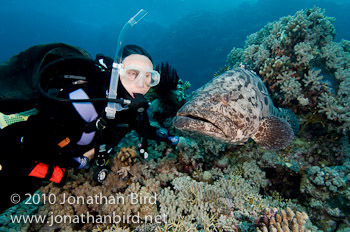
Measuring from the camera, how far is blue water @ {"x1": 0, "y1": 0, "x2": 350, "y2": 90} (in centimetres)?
3497

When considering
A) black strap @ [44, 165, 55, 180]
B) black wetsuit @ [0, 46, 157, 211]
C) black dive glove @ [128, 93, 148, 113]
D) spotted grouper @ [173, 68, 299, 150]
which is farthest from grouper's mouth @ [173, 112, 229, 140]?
black strap @ [44, 165, 55, 180]

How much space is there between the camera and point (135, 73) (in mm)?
3057

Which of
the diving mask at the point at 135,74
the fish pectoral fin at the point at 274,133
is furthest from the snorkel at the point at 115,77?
the fish pectoral fin at the point at 274,133

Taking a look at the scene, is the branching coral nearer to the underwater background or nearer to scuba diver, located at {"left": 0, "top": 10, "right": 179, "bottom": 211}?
the underwater background

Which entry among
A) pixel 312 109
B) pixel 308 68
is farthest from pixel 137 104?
pixel 308 68

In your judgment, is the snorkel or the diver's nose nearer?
the snorkel

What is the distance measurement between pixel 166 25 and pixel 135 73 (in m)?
67.5

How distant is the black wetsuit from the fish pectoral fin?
114 inches

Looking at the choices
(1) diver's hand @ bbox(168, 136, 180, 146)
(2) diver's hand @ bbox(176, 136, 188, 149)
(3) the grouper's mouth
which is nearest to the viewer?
(3) the grouper's mouth

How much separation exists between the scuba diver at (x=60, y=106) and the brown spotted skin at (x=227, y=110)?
80 centimetres

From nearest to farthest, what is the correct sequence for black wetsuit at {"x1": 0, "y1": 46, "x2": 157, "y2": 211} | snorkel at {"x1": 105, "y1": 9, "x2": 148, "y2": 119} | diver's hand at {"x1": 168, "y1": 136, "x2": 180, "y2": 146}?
black wetsuit at {"x1": 0, "y1": 46, "x2": 157, "y2": 211} → snorkel at {"x1": 105, "y1": 9, "x2": 148, "y2": 119} → diver's hand at {"x1": 168, "y1": 136, "x2": 180, "y2": 146}

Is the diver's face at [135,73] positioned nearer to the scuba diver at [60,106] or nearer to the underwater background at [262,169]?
the scuba diver at [60,106]

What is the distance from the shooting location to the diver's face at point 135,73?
9.54 feet

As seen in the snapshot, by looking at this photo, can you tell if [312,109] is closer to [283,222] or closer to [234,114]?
[234,114]
